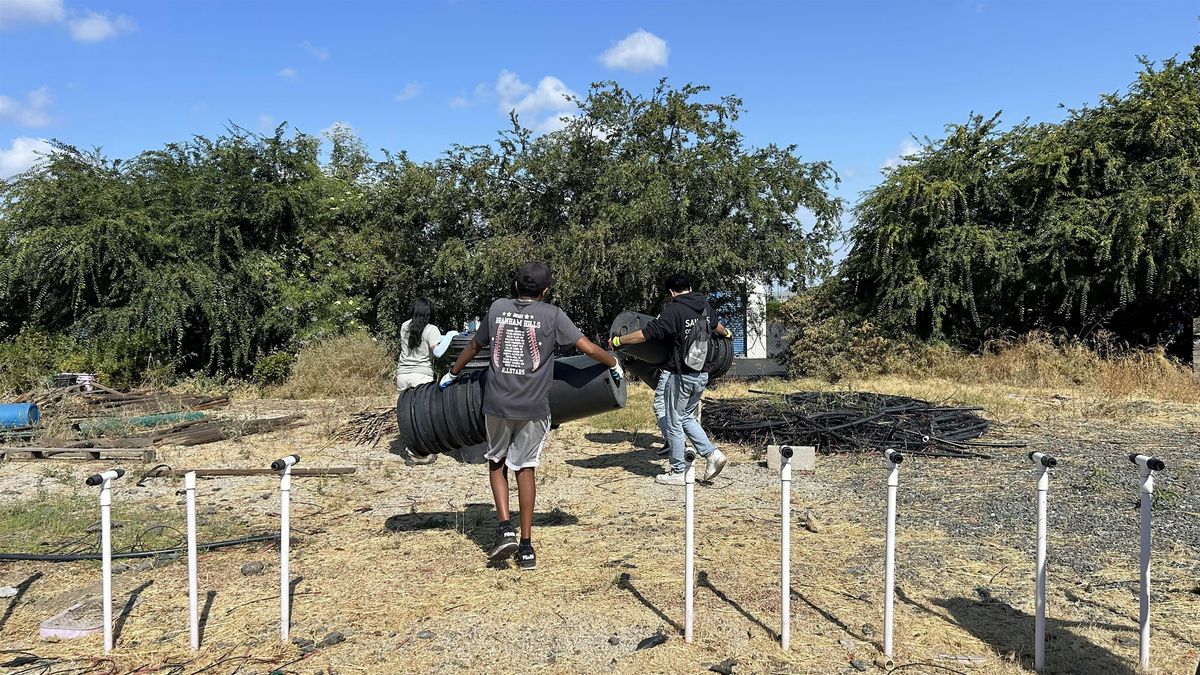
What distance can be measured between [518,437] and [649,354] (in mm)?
2164

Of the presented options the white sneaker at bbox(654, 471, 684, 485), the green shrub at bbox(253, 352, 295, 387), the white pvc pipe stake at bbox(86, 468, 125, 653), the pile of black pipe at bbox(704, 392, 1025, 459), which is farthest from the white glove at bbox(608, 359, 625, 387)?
the green shrub at bbox(253, 352, 295, 387)

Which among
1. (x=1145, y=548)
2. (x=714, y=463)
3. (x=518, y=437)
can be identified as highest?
(x=518, y=437)

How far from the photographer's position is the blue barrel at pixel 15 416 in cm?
966

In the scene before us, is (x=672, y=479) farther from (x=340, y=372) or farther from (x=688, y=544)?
(x=340, y=372)

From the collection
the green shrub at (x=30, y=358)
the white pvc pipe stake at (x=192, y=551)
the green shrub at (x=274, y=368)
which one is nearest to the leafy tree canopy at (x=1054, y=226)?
the green shrub at (x=274, y=368)

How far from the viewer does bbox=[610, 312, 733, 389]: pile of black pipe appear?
6504mm

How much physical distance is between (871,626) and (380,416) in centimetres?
736

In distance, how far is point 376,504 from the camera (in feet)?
20.7

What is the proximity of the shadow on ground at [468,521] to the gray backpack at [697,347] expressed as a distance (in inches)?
61.2

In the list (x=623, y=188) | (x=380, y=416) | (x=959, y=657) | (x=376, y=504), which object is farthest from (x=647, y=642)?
(x=623, y=188)

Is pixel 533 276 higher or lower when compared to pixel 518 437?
higher

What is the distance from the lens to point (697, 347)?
6.38 m

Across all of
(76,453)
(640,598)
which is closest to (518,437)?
(640,598)

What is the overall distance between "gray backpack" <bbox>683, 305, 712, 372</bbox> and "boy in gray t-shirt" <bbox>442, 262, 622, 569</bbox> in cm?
186
